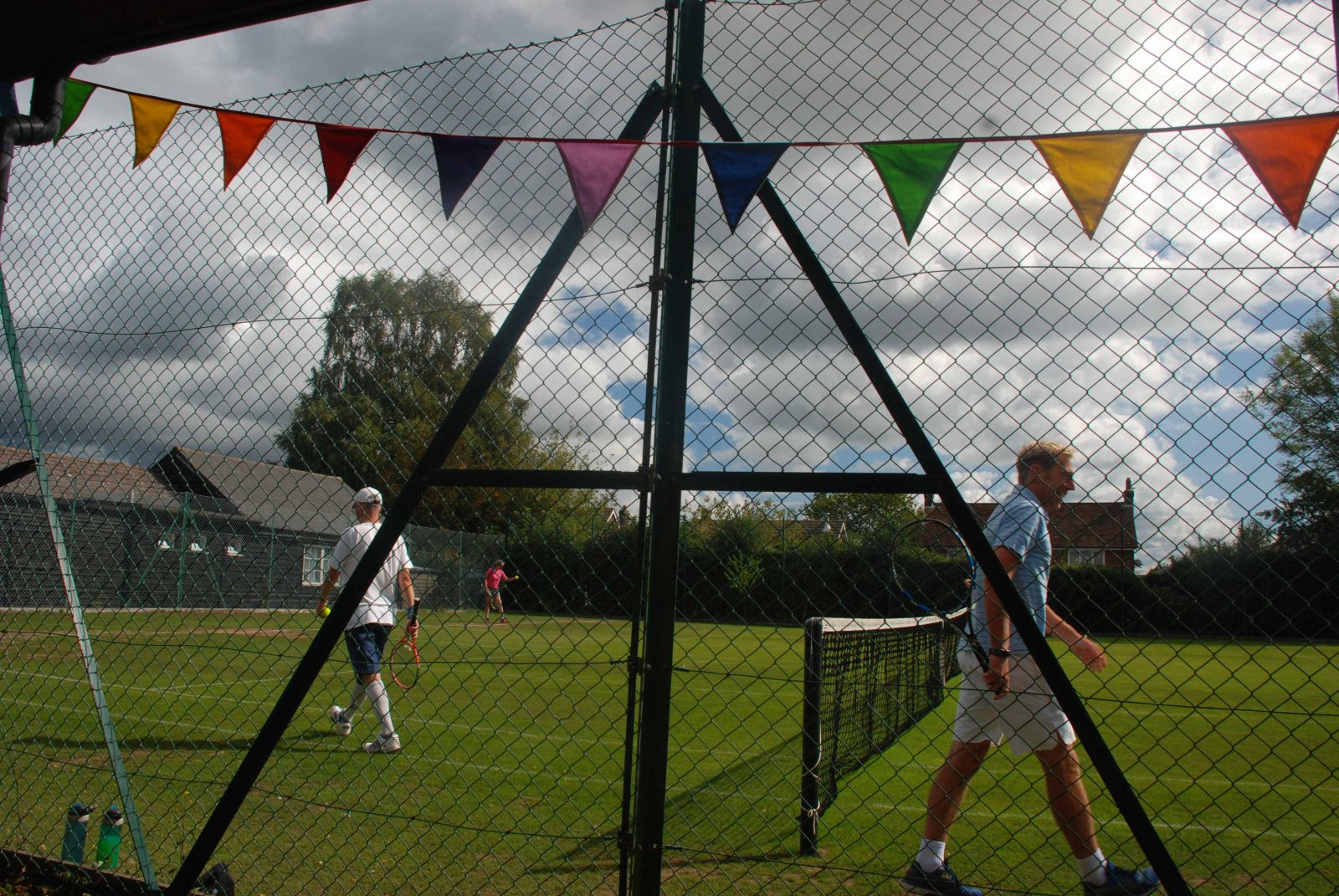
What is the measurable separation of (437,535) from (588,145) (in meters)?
24.7

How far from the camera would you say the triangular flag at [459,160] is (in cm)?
283

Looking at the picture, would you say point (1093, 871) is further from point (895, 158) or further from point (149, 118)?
point (149, 118)

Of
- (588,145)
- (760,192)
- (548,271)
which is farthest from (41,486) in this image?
(760,192)

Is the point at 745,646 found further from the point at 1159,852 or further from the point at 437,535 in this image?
the point at 1159,852

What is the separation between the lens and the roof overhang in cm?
304

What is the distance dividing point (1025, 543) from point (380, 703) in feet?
14.3

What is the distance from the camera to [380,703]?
6.01 meters

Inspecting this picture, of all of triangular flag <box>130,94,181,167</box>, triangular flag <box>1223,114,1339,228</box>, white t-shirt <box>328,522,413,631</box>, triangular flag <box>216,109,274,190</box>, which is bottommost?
white t-shirt <box>328,522,413,631</box>

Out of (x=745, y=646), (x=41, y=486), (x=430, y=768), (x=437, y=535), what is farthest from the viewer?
(x=437, y=535)

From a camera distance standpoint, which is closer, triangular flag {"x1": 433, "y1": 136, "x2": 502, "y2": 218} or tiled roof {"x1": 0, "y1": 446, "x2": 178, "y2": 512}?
triangular flag {"x1": 433, "y1": 136, "x2": 502, "y2": 218}

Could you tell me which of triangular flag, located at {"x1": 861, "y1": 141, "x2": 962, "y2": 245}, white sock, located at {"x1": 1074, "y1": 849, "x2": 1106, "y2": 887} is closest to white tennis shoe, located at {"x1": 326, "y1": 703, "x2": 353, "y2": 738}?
white sock, located at {"x1": 1074, "y1": 849, "x2": 1106, "y2": 887}

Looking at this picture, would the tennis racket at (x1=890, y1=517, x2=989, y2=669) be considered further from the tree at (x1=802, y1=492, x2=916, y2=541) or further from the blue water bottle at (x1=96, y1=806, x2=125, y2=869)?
the blue water bottle at (x1=96, y1=806, x2=125, y2=869)

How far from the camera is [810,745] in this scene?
3.84 meters

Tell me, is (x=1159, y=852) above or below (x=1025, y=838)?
above
